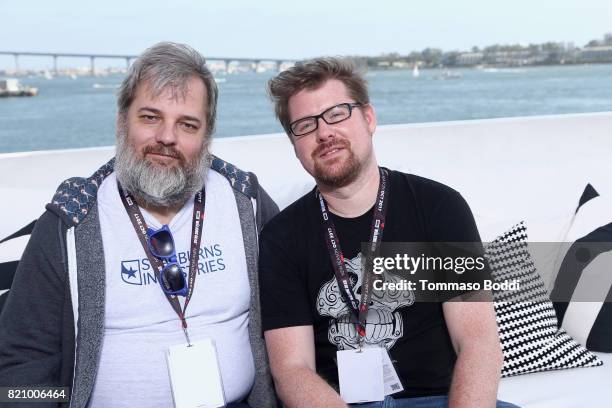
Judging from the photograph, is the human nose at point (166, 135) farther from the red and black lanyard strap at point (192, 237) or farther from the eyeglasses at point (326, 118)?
the eyeglasses at point (326, 118)

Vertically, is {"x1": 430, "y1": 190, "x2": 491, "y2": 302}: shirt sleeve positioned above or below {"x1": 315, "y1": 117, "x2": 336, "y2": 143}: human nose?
below

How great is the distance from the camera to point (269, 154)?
3.27m

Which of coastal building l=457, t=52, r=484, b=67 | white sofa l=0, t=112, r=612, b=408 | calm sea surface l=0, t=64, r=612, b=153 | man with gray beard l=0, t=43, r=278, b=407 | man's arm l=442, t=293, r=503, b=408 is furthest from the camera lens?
coastal building l=457, t=52, r=484, b=67

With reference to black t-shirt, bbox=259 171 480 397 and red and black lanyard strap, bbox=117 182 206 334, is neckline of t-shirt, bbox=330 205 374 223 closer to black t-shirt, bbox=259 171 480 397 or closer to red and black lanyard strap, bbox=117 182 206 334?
black t-shirt, bbox=259 171 480 397

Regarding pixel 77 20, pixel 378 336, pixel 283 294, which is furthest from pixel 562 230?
pixel 77 20

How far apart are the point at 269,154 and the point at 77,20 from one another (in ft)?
206

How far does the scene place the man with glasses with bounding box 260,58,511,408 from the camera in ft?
6.09

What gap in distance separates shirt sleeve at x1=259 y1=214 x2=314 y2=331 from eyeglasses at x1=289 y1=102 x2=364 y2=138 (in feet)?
0.88

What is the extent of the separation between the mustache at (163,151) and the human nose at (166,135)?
2 centimetres

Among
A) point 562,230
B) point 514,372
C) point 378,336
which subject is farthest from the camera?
point 562,230

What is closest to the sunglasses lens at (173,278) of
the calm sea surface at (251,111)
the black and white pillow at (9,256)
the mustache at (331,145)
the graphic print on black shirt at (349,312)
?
the graphic print on black shirt at (349,312)

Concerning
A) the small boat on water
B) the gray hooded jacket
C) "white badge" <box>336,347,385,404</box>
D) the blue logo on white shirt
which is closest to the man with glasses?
"white badge" <box>336,347,385,404</box>

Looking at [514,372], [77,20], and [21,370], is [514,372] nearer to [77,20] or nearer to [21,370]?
[21,370]

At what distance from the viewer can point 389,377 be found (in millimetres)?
1859
